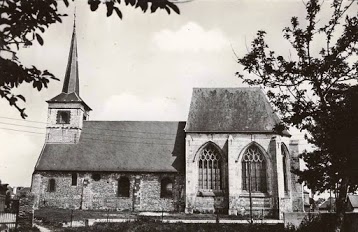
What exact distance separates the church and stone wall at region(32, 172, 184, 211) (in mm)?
88

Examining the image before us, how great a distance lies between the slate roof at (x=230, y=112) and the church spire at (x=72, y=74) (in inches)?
494

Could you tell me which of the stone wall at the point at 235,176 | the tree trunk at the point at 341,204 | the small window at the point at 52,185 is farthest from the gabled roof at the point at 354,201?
the tree trunk at the point at 341,204

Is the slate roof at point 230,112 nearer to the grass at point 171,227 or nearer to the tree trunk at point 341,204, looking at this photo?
the grass at point 171,227

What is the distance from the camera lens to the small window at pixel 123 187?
110 feet

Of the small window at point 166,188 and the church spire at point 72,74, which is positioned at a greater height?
the church spire at point 72,74

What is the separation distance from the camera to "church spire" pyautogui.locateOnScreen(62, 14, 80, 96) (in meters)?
38.0

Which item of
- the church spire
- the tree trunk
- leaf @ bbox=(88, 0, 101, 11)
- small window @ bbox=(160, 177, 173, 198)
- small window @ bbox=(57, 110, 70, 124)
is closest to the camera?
leaf @ bbox=(88, 0, 101, 11)

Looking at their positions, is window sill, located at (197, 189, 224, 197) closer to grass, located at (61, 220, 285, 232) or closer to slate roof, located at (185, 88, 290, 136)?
slate roof, located at (185, 88, 290, 136)

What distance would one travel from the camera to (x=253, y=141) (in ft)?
109

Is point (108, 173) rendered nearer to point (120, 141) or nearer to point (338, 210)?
point (120, 141)

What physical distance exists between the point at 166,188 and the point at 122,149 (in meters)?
5.86

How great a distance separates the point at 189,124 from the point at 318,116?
2137cm

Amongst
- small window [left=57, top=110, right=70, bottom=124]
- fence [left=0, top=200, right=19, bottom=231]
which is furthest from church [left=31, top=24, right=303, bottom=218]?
fence [left=0, top=200, right=19, bottom=231]

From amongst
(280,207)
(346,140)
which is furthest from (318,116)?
(280,207)
